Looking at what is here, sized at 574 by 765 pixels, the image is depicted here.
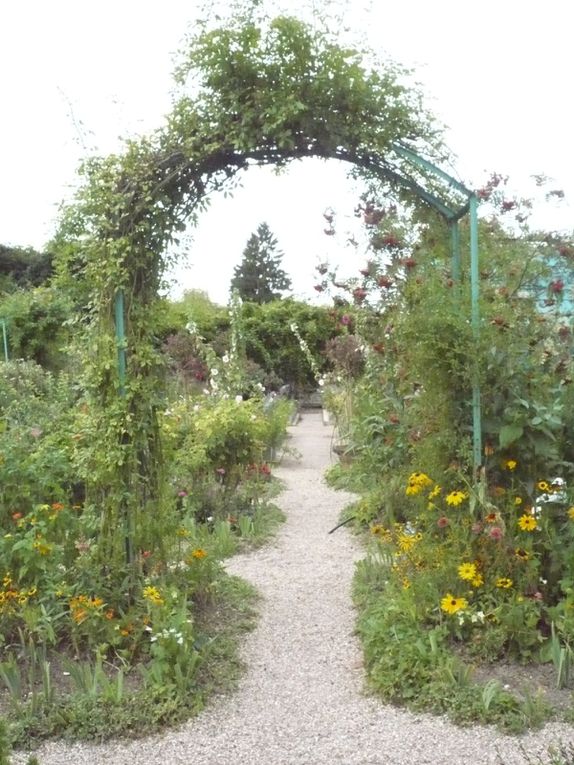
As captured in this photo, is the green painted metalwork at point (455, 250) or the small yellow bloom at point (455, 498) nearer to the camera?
the small yellow bloom at point (455, 498)

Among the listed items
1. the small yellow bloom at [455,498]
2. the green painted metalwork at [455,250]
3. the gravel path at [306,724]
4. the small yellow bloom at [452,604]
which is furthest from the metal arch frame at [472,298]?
the gravel path at [306,724]

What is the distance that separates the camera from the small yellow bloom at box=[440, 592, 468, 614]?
3.62 m

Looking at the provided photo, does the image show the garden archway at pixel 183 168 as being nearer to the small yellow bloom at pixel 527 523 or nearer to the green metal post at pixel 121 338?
the green metal post at pixel 121 338

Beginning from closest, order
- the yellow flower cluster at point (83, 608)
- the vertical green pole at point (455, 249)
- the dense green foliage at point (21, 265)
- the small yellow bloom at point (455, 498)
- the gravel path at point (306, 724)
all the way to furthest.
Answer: the gravel path at point (306, 724), the yellow flower cluster at point (83, 608), the small yellow bloom at point (455, 498), the vertical green pole at point (455, 249), the dense green foliage at point (21, 265)

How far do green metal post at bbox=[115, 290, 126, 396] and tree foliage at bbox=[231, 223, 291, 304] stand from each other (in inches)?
1408

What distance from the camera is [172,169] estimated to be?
3895mm

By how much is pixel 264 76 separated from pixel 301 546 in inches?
136

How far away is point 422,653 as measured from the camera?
348 cm

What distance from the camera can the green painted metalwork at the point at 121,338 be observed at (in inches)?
153

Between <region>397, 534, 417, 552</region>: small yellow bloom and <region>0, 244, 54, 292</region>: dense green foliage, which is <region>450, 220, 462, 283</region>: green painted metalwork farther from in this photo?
<region>0, 244, 54, 292</region>: dense green foliage

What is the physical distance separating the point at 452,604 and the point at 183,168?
235 cm

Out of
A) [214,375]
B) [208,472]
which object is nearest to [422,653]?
[208,472]

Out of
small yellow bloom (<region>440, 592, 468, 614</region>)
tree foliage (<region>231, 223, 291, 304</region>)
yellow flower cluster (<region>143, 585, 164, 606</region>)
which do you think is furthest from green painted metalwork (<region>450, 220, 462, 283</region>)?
tree foliage (<region>231, 223, 291, 304</region>)

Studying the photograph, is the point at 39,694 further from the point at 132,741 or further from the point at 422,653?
the point at 422,653
